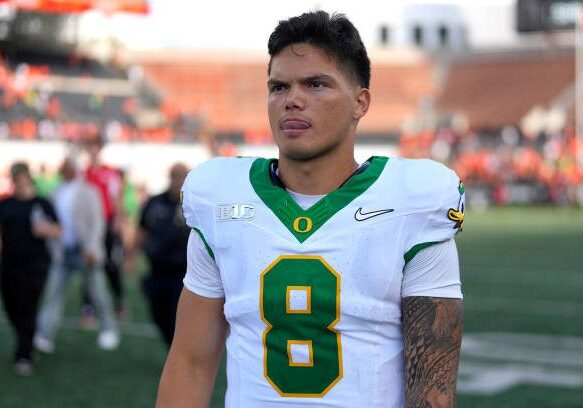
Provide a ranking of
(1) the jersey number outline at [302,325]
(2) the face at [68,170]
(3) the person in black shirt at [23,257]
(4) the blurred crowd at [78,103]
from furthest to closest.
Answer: (4) the blurred crowd at [78,103] → (2) the face at [68,170] → (3) the person in black shirt at [23,257] → (1) the jersey number outline at [302,325]

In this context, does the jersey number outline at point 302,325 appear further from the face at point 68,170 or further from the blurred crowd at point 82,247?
the face at point 68,170

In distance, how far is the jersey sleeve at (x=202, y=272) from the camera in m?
2.68

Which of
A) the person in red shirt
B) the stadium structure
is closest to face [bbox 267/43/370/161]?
the person in red shirt

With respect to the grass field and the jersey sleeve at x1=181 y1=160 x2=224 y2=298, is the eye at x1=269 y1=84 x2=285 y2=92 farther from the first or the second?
the grass field

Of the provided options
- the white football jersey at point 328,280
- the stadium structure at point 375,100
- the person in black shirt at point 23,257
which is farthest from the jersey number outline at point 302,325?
the stadium structure at point 375,100

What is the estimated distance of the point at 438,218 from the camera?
2.52 metres

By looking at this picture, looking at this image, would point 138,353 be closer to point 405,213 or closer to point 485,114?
point 405,213

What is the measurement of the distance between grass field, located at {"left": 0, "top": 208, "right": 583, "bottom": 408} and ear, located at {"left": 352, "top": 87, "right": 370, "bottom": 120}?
4926 mm

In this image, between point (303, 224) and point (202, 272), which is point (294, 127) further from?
point (202, 272)

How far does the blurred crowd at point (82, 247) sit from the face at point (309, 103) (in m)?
4.95

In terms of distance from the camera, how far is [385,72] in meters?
54.8

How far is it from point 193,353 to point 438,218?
0.68 metres

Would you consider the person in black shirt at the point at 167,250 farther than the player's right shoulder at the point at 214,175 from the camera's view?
Yes

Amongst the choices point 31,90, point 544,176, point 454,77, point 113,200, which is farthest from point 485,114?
point 113,200
